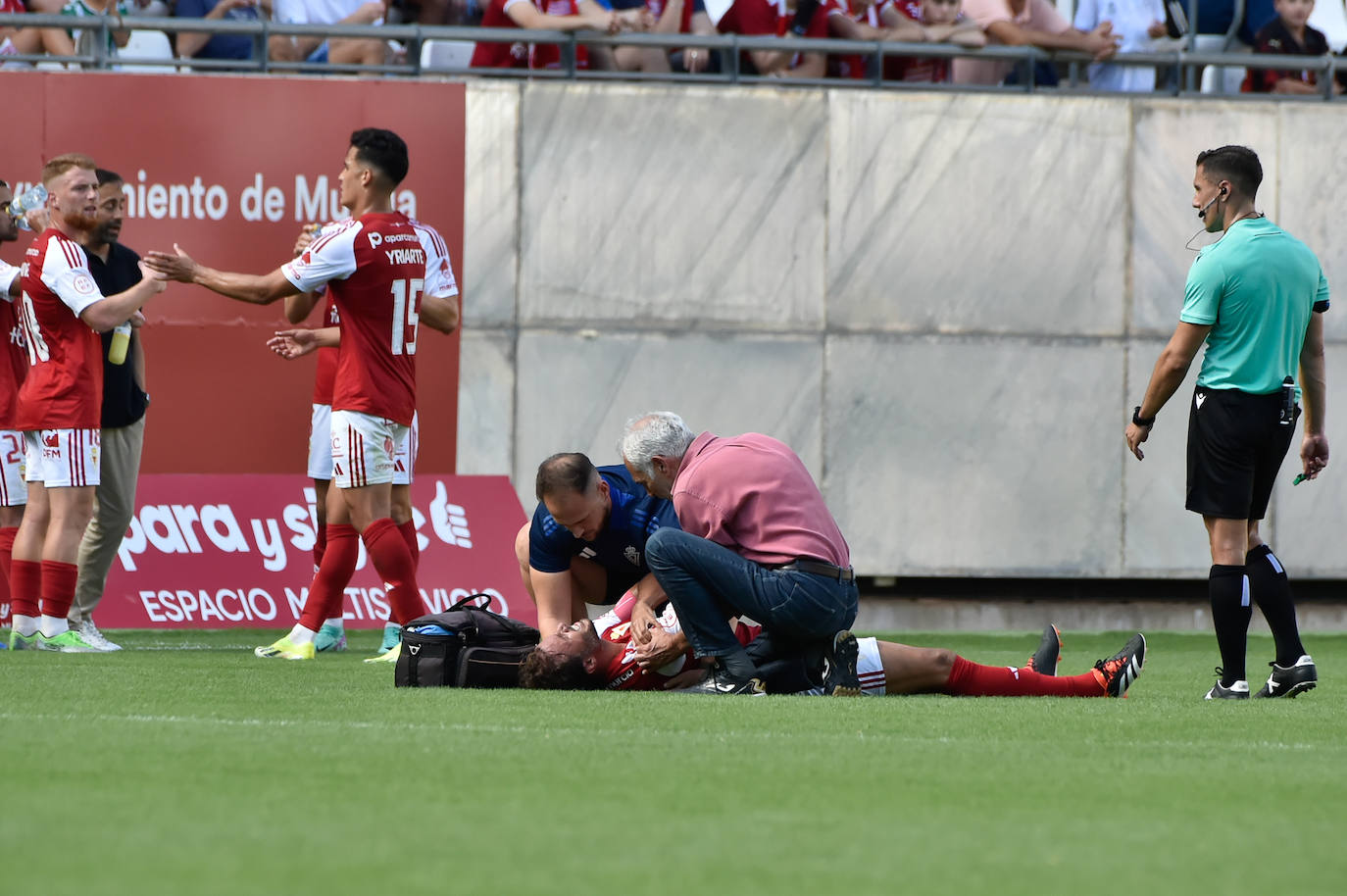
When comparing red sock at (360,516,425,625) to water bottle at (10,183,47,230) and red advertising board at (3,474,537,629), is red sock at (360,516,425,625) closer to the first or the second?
red advertising board at (3,474,537,629)

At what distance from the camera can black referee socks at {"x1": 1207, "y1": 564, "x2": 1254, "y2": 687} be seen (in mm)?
7000

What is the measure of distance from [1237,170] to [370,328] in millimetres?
4048

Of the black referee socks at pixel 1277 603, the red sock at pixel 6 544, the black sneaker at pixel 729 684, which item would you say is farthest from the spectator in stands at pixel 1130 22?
the red sock at pixel 6 544

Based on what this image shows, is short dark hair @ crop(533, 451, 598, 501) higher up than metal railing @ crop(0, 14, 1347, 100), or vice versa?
metal railing @ crop(0, 14, 1347, 100)

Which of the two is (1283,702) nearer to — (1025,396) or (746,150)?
(1025,396)

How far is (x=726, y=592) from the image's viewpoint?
6531mm

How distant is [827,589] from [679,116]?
675 centimetres

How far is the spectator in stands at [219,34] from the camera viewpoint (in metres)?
12.3

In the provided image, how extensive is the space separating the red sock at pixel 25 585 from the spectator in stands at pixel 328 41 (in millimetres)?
4826

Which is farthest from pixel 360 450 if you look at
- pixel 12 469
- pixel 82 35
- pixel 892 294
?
pixel 892 294

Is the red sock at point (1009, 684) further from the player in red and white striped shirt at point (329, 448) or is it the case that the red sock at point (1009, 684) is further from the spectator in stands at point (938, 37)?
the spectator in stands at point (938, 37)

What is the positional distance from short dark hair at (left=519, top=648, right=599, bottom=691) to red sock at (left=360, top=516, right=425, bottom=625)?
4.93 feet

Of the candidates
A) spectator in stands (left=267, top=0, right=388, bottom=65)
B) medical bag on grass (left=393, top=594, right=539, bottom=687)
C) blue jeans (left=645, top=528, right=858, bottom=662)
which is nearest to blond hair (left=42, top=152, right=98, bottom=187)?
medical bag on grass (left=393, top=594, right=539, bottom=687)

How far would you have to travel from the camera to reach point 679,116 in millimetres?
12703
